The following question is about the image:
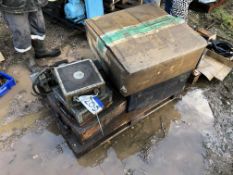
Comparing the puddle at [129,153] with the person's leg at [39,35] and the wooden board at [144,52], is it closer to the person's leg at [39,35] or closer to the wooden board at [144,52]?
the wooden board at [144,52]

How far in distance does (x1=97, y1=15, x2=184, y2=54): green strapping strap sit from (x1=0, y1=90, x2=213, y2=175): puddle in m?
0.95

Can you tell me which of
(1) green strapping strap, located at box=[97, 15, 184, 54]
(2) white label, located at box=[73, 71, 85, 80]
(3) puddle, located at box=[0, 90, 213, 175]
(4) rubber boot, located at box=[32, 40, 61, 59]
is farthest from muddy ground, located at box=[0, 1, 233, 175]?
(1) green strapping strap, located at box=[97, 15, 184, 54]

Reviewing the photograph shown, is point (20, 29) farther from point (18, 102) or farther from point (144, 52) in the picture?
point (144, 52)

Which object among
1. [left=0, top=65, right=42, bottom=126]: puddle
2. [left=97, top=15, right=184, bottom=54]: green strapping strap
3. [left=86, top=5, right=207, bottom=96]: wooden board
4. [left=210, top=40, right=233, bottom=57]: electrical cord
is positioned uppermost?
[left=97, top=15, right=184, bottom=54]: green strapping strap

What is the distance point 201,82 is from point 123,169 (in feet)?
4.98

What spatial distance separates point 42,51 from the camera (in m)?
3.08

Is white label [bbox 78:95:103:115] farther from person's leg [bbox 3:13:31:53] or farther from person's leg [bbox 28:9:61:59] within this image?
person's leg [bbox 28:9:61:59]

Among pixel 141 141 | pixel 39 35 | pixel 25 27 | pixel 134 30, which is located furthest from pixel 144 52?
pixel 39 35

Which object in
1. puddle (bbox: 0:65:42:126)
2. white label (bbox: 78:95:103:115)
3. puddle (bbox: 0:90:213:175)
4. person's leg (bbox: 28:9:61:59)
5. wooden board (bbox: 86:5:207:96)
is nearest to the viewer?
white label (bbox: 78:95:103:115)

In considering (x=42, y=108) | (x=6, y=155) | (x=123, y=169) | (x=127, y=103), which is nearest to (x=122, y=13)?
(x=127, y=103)

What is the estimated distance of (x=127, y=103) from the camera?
219cm

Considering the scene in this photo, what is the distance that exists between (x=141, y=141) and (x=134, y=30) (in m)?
1.10

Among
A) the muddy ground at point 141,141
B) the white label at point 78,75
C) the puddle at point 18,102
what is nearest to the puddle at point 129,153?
the muddy ground at point 141,141

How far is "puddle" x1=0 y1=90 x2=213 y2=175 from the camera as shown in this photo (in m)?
2.15
